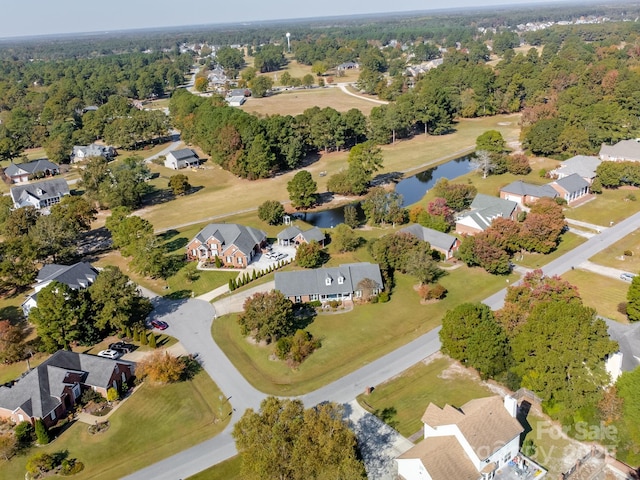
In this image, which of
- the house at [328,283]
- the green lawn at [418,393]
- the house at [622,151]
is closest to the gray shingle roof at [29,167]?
the house at [328,283]

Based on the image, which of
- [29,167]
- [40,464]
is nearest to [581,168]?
[40,464]

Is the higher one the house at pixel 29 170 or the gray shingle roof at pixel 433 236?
the house at pixel 29 170

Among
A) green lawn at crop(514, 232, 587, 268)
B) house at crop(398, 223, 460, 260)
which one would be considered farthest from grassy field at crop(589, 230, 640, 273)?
house at crop(398, 223, 460, 260)

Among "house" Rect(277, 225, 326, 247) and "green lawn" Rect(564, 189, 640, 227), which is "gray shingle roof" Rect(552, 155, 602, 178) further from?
"house" Rect(277, 225, 326, 247)

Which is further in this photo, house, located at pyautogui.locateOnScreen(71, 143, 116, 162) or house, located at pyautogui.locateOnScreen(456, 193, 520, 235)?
house, located at pyautogui.locateOnScreen(71, 143, 116, 162)

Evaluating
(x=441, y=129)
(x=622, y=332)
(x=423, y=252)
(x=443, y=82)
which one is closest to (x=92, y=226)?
(x=423, y=252)

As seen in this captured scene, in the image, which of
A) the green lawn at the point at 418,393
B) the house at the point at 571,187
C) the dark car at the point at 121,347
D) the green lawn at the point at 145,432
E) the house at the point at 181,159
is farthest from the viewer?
the house at the point at 181,159

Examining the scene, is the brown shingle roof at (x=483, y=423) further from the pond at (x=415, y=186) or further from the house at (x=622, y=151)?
the house at (x=622, y=151)

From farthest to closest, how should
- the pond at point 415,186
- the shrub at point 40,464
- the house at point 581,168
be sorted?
the house at point 581,168
the pond at point 415,186
the shrub at point 40,464
